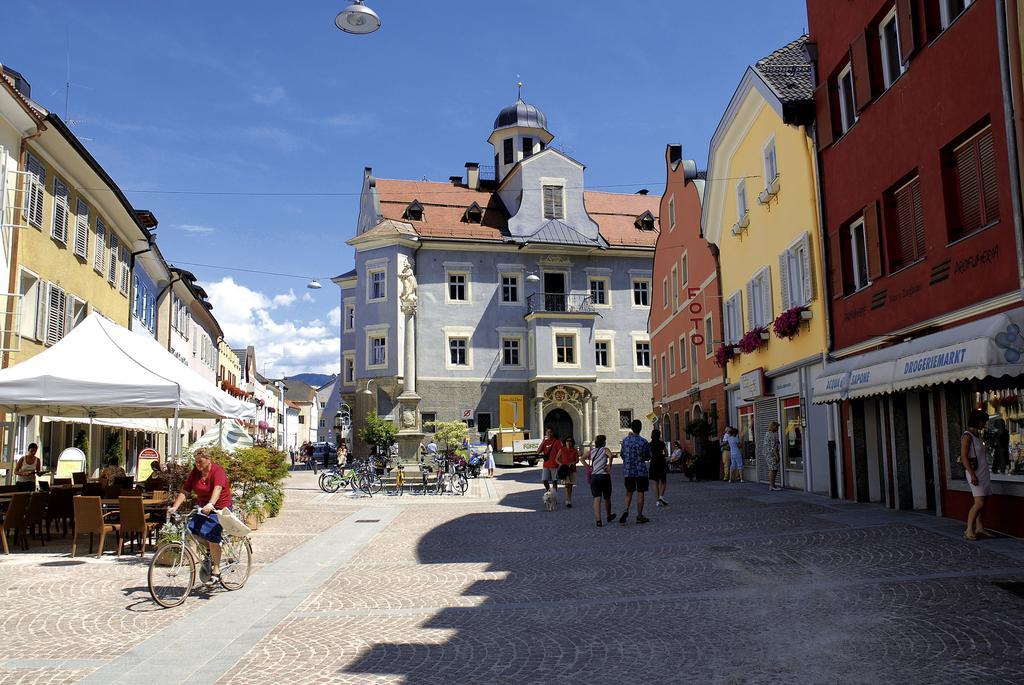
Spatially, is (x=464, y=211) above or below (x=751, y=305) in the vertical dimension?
above

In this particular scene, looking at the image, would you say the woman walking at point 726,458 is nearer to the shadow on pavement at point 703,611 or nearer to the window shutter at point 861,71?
the shadow on pavement at point 703,611

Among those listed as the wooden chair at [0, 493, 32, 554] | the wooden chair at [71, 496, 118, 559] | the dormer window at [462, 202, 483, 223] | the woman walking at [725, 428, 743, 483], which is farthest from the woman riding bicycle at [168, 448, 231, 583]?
the dormer window at [462, 202, 483, 223]

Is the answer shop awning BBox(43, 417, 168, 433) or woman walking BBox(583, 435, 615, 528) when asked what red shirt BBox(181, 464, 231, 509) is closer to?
woman walking BBox(583, 435, 615, 528)

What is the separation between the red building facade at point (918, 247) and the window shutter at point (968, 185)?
3cm

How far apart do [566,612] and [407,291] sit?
39.1m

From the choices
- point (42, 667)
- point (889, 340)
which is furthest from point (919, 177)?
Result: point (42, 667)

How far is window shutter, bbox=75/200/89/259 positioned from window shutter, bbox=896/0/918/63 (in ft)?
62.4

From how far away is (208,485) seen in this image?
32.6 ft

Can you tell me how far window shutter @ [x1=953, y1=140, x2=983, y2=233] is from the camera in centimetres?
1194

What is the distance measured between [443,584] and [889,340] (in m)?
8.97

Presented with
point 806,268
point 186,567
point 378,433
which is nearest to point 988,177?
point 806,268

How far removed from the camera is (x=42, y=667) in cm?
646

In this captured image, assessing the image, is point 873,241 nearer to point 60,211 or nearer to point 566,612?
point 566,612

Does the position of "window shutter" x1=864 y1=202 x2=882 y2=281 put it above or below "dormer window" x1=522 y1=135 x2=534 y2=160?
below
